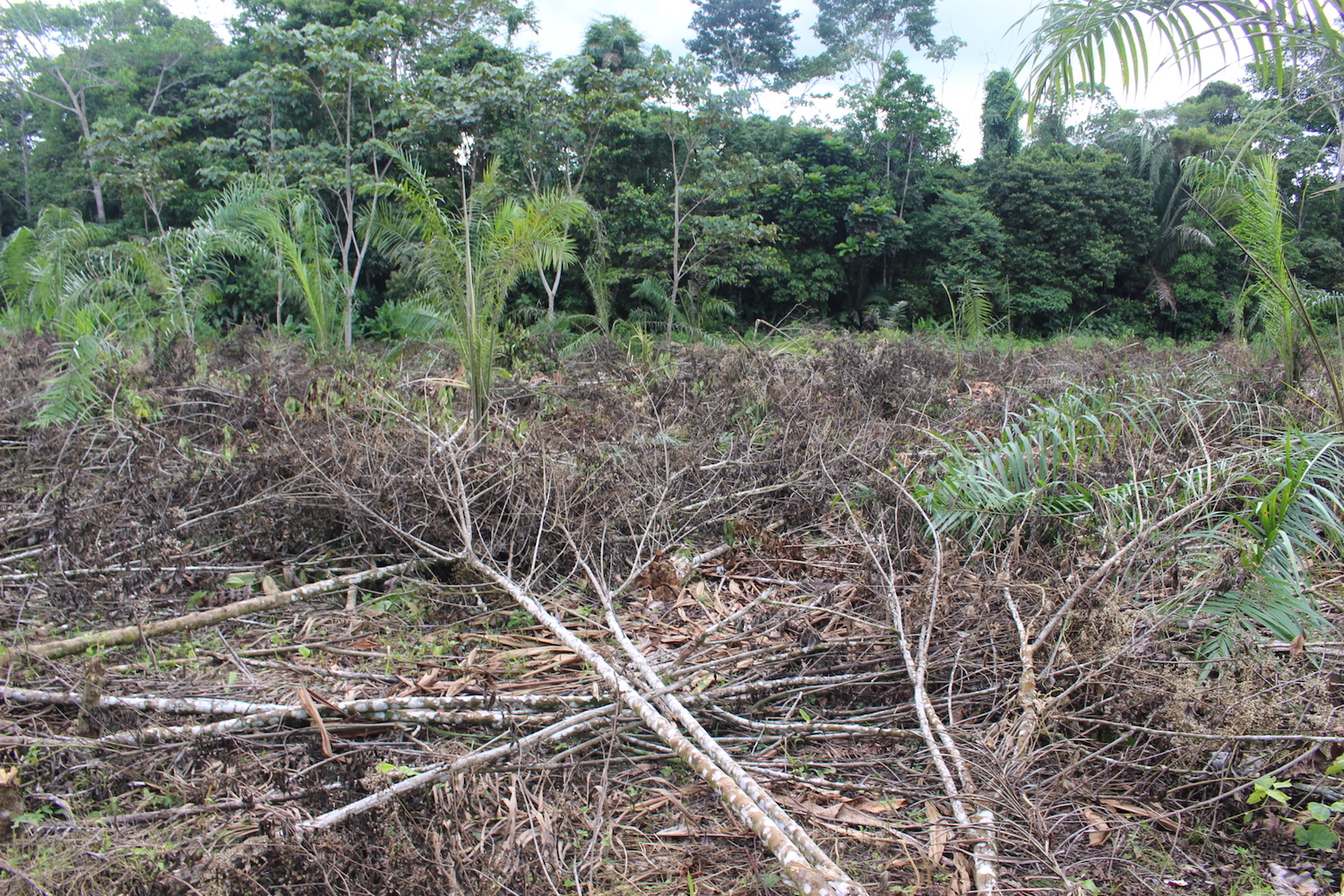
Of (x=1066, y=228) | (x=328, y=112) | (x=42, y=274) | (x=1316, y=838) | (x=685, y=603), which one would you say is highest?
(x=328, y=112)

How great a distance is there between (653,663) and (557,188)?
9.94m

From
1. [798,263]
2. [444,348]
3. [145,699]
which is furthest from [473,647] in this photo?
[798,263]

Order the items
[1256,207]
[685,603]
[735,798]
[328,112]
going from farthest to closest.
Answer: [328,112], [1256,207], [685,603], [735,798]

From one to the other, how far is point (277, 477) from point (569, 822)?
8.56 ft

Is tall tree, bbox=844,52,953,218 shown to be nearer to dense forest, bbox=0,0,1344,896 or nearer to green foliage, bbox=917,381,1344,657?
dense forest, bbox=0,0,1344,896

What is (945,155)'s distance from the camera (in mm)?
20984

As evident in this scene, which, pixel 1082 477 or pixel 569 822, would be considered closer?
pixel 569 822

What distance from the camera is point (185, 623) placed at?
264cm

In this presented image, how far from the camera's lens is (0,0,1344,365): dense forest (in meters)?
9.54

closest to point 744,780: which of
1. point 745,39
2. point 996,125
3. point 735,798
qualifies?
point 735,798

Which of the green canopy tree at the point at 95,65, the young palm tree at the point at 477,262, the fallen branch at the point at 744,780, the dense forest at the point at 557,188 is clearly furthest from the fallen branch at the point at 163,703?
the green canopy tree at the point at 95,65

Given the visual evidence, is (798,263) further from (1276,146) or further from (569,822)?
(569,822)

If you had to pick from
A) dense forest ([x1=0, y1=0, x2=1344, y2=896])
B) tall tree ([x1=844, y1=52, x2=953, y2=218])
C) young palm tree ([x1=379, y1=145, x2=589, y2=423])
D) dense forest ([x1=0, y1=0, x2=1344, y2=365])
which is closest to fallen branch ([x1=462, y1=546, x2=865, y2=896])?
dense forest ([x1=0, y1=0, x2=1344, y2=896])

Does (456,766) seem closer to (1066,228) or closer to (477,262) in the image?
(477,262)
